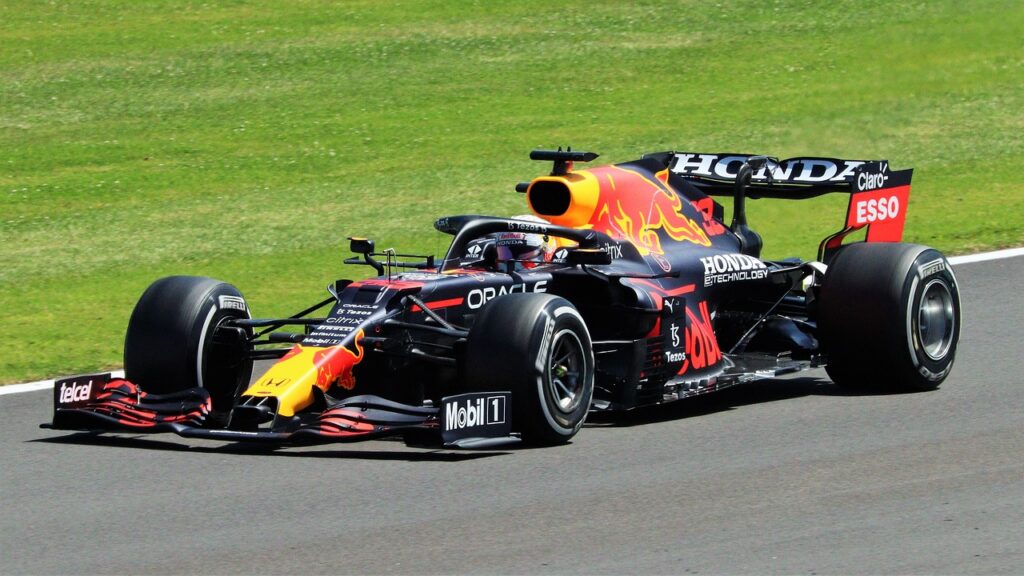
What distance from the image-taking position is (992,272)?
46.1 ft

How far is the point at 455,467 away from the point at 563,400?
832mm

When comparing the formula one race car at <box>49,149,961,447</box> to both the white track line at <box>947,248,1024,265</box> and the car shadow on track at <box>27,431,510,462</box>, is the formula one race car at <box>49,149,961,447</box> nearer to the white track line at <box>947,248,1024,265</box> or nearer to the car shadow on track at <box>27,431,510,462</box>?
the car shadow on track at <box>27,431,510,462</box>

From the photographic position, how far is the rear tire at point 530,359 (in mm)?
8461

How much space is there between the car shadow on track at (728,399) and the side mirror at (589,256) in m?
0.87

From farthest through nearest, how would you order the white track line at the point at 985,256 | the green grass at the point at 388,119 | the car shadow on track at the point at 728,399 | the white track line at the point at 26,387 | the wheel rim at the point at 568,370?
the green grass at the point at 388,119
the white track line at the point at 985,256
the white track line at the point at 26,387
the car shadow on track at the point at 728,399
the wheel rim at the point at 568,370

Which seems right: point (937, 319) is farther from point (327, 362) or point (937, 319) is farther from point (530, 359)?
point (327, 362)

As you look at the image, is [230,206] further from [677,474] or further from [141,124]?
[677,474]

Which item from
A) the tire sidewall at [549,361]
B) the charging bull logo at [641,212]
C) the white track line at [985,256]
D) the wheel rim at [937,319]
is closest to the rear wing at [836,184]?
the charging bull logo at [641,212]

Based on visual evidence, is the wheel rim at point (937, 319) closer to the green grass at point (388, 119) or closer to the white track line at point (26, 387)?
the green grass at point (388, 119)

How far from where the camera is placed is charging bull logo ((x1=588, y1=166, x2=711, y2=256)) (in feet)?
33.4

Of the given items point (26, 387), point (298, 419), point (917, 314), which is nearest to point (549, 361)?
point (298, 419)

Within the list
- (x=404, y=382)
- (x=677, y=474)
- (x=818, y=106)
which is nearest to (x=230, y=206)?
(x=818, y=106)

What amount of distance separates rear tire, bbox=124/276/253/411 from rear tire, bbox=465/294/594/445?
5.28 feet

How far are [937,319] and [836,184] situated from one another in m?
1.25
